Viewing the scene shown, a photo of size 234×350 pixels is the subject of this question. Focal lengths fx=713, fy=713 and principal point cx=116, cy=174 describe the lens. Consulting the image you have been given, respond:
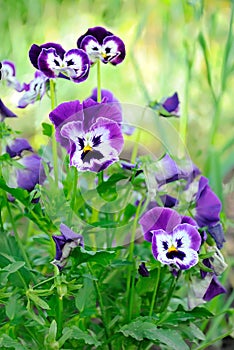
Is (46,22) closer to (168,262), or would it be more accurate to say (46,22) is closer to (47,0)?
(47,0)

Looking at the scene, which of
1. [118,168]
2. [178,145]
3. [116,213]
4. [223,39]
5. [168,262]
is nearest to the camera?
[168,262]

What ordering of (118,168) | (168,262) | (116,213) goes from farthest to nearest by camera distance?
(116,213), (118,168), (168,262)

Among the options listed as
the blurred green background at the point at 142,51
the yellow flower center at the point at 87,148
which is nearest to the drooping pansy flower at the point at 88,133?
the yellow flower center at the point at 87,148

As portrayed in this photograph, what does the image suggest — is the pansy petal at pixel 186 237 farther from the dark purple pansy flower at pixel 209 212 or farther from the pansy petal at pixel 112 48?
the pansy petal at pixel 112 48

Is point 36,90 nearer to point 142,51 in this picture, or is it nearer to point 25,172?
point 25,172

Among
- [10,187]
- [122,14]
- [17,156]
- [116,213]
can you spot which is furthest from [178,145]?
[122,14]

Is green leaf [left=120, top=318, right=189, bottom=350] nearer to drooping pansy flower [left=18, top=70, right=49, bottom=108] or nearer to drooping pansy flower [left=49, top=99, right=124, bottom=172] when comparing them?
drooping pansy flower [left=49, top=99, right=124, bottom=172]

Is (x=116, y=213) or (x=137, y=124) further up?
(x=137, y=124)
